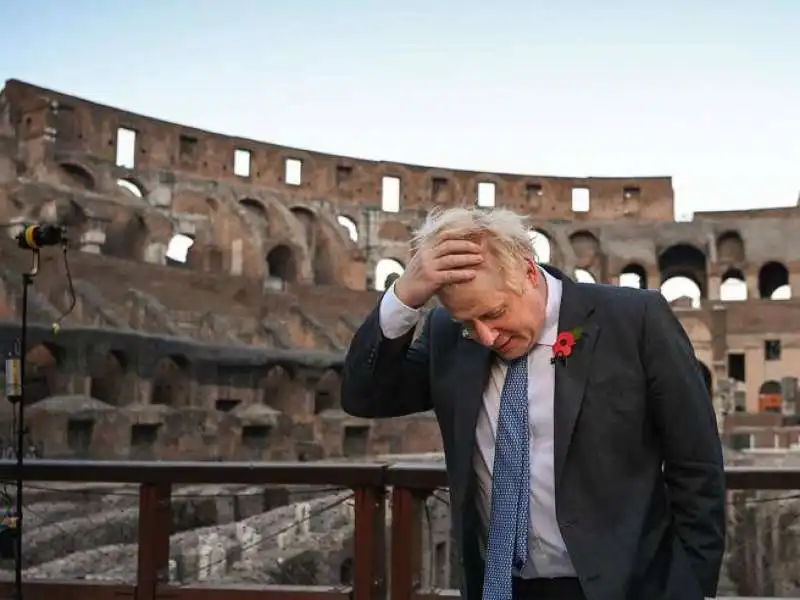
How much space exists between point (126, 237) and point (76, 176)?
3.14 m

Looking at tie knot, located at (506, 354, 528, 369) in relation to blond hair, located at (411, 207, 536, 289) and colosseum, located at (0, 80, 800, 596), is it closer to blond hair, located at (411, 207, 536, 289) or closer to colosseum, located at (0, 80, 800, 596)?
blond hair, located at (411, 207, 536, 289)

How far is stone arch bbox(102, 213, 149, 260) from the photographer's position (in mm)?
29102

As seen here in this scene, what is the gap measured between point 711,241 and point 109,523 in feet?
103

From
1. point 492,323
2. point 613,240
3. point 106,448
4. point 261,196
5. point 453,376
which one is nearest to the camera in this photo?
point 492,323

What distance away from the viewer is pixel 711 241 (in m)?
37.2

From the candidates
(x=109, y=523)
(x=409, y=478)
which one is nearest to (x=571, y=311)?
(x=409, y=478)

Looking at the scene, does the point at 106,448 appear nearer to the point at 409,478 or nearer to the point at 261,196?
the point at 409,478

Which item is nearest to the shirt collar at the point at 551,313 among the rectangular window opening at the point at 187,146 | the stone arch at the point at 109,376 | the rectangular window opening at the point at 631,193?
the stone arch at the point at 109,376

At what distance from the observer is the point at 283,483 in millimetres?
3281

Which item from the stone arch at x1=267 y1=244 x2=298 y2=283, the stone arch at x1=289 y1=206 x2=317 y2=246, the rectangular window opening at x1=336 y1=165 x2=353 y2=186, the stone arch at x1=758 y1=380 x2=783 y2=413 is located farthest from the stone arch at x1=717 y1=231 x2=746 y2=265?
the stone arch at x1=267 y1=244 x2=298 y2=283

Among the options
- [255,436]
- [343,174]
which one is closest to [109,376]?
[255,436]

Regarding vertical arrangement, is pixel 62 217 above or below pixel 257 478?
above

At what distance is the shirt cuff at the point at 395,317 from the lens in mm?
2143

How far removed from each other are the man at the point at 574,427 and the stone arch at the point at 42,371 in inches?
700
